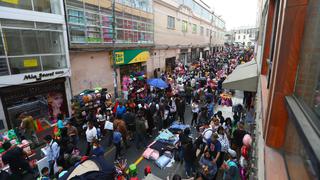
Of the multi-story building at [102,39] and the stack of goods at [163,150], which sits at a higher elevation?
the multi-story building at [102,39]

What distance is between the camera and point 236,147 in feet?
21.2

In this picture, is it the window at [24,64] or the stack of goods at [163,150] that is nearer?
the stack of goods at [163,150]

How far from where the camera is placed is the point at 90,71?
13.5 metres

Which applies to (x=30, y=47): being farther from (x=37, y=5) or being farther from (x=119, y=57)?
(x=119, y=57)

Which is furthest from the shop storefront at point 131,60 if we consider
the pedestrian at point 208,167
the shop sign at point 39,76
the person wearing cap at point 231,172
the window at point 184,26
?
the window at point 184,26

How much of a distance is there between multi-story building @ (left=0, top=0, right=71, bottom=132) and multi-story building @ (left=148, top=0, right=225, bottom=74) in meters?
12.6

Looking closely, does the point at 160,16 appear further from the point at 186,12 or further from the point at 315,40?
the point at 315,40

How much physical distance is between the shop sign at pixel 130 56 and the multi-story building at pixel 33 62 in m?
5.04

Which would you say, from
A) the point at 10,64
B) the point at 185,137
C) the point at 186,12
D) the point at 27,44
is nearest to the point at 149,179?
the point at 185,137

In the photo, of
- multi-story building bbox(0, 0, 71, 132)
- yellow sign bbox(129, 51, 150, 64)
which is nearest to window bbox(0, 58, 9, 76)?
multi-story building bbox(0, 0, 71, 132)

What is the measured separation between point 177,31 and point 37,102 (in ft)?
74.2

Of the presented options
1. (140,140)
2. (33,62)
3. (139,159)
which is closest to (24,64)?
(33,62)

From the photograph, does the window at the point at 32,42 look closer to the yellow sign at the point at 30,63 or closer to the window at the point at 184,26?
the yellow sign at the point at 30,63

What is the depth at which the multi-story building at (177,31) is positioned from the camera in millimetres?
23055
